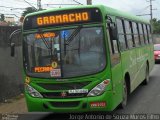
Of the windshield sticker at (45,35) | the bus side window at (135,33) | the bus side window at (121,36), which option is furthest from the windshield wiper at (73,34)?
the bus side window at (135,33)

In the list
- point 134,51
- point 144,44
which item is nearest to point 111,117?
point 134,51

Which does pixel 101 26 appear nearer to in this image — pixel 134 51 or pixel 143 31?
pixel 134 51

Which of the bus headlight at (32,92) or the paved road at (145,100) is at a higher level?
the bus headlight at (32,92)

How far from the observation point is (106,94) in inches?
332

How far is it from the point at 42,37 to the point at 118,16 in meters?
2.45

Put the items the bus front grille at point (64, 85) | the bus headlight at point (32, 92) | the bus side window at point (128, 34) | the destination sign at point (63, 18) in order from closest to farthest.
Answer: the bus front grille at point (64, 85), the destination sign at point (63, 18), the bus headlight at point (32, 92), the bus side window at point (128, 34)

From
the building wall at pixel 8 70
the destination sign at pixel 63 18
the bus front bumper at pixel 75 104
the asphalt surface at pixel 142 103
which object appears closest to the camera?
the bus front bumper at pixel 75 104

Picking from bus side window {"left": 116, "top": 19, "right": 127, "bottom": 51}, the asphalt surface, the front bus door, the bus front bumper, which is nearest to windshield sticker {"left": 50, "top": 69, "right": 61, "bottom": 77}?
the bus front bumper

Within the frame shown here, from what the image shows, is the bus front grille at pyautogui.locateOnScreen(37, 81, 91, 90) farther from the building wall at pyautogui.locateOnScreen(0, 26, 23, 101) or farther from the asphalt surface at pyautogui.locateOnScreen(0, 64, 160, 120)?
the building wall at pyautogui.locateOnScreen(0, 26, 23, 101)

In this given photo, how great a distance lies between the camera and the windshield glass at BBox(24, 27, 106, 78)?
8562 millimetres

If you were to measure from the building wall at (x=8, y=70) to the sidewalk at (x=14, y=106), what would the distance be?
0.85 feet

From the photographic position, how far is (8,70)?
12945mm

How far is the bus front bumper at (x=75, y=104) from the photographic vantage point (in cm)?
840

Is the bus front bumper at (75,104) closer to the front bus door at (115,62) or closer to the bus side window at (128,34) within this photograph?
the front bus door at (115,62)
